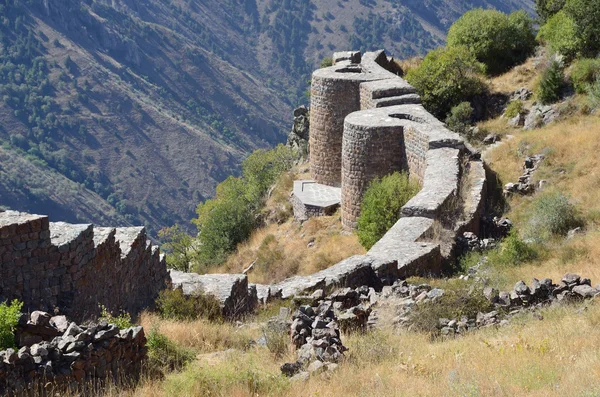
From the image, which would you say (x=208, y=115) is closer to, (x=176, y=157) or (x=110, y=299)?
(x=176, y=157)

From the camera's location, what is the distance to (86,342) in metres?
6.21

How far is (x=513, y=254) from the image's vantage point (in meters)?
10.4

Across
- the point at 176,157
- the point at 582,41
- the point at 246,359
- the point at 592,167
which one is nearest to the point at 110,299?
the point at 246,359

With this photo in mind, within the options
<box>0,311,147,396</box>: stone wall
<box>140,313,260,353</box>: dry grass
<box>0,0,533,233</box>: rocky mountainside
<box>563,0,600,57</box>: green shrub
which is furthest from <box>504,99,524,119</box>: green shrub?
<box>0,0,533,233</box>: rocky mountainside

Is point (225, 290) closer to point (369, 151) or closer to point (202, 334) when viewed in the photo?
Result: point (202, 334)

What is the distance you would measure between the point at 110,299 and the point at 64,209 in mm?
95128

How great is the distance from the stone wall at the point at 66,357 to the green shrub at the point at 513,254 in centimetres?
550

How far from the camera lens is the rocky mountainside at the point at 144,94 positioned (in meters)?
112

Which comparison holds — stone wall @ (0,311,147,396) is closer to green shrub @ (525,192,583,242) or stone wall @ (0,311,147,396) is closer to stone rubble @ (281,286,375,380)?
stone rubble @ (281,286,375,380)

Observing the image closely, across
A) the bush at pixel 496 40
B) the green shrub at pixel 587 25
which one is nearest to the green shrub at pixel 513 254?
the green shrub at pixel 587 25

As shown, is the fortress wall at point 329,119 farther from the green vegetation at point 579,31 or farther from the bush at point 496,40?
the bush at point 496,40

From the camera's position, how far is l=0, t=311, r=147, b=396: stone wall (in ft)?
18.9

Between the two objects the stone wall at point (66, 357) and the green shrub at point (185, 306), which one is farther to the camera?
the green shrub at point (185, 306)

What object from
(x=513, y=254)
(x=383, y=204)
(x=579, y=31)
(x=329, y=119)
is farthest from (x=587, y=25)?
(x=513, y=254)
